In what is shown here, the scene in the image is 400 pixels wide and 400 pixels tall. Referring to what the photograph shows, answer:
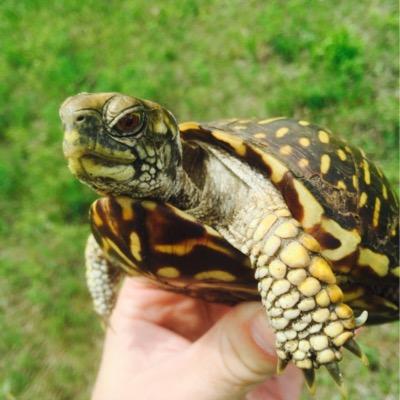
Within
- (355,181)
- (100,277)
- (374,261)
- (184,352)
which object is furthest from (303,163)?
(100,277)

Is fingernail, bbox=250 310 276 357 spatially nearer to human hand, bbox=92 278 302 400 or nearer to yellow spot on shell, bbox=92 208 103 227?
human hand, bbox=92 278 302 400

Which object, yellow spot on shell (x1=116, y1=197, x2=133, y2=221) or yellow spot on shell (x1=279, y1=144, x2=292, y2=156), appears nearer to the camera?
yellow spot on shell (x1=116, y1=197, x2=133, y2=221)

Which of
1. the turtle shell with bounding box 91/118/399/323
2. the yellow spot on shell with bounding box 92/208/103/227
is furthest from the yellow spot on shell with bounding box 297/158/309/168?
the yellow spot on shell with bounding box 92/208/103/227

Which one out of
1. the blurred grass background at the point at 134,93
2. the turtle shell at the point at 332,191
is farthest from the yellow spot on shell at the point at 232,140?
the blurred grass background at the point at 134,93

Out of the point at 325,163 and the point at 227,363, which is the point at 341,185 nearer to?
the point at 325,163

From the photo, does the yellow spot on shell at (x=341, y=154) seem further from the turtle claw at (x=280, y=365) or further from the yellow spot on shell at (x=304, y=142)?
the turtle claw at (x=280, y=365)

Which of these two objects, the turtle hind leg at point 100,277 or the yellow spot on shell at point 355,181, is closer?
the yellow spot on shell at point 355,181

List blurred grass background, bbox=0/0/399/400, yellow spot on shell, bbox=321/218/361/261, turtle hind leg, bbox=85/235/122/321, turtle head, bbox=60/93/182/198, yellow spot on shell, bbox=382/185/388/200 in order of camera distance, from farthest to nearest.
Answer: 1. blurred grass background, bbox=0/0/399/400
2. turtle hind leg, bbox=85/235/122/321
3. yellow spot on shell, bbox=382/185/388/200
4. yellow spot on shell, bbox=321/218/361/261
5. turtle head, bbox=60/93/182/198
